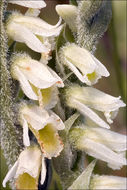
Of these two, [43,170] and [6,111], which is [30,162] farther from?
[6,111]

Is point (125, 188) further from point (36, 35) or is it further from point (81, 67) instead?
point (36, 35)

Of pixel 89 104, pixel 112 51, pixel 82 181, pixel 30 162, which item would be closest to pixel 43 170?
pixel 30 162

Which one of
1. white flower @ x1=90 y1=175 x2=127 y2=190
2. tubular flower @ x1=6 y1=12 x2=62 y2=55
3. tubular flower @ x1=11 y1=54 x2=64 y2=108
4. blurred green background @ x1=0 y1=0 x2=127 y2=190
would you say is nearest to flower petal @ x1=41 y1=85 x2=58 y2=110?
tubular flower @ x1=11 y1=54 x2=64 y2=108

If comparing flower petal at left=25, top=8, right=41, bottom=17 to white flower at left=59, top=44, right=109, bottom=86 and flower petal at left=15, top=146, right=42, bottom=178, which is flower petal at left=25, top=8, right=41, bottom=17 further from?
flower petal at left=15, top=146, right=42, bottom=178

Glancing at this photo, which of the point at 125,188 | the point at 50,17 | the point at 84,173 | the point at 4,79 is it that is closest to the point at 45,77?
the point at 4,79

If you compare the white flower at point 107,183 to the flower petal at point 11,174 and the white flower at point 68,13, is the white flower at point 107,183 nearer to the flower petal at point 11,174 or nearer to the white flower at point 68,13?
the flower petal at point 11,174
